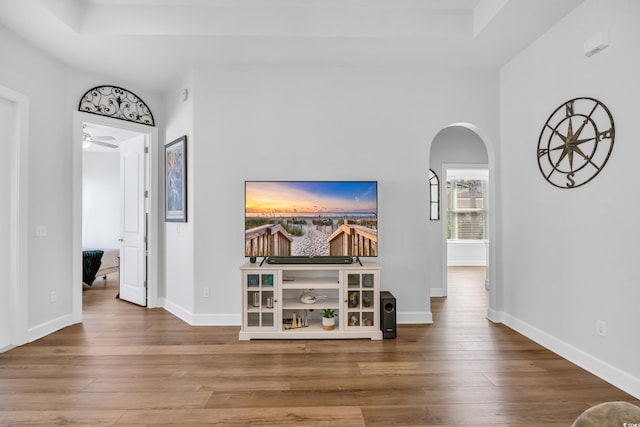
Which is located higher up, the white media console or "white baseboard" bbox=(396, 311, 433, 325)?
the white media console

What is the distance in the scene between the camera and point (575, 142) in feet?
9.04

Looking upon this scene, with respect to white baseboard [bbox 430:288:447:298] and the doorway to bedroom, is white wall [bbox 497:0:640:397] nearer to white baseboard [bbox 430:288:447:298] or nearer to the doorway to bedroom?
white baseboard [bbox 430:288:447:298]

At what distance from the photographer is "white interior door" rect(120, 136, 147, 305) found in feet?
14.3

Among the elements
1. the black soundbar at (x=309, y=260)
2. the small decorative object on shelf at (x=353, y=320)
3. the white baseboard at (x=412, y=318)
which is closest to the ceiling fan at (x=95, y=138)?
the black soundbar at (x=309, y=260)

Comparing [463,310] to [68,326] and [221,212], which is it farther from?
[68,326]

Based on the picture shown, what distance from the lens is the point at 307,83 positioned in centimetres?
373

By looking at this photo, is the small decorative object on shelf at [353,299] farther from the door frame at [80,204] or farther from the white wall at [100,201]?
the white wall at [100,201]

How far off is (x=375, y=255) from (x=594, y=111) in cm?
209

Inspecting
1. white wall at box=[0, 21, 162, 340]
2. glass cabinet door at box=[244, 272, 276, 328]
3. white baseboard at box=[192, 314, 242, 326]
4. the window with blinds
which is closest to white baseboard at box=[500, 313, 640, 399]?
glass cabinet door at box=[244, 272, 276, 328]

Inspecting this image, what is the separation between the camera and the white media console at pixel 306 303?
10.7 ft

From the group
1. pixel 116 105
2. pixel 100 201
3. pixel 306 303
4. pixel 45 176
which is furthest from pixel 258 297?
pixel 100 201

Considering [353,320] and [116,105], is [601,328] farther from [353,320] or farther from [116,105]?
[116,105]

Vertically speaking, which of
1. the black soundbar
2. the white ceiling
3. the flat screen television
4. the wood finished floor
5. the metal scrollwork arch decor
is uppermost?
the white ceiling

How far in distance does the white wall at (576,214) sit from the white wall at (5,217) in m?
4.74
